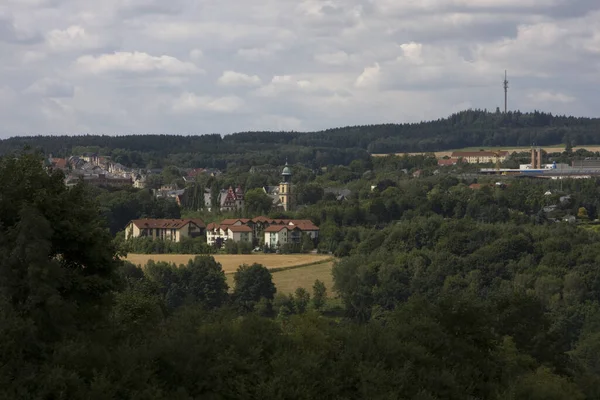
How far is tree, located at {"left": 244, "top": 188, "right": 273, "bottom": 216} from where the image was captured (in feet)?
462

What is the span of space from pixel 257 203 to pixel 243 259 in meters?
39.9

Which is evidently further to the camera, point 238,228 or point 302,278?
point 238,228

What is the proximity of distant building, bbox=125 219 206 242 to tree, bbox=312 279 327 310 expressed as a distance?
35.5 metres

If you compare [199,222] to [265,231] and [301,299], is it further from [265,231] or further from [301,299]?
[301,299]

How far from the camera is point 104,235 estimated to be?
1202 inches

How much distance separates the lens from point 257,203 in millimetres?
143500

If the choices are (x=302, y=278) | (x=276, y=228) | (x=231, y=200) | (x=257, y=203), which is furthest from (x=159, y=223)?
(x=302, y=278)

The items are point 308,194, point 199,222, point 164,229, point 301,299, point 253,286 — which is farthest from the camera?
point 308,194

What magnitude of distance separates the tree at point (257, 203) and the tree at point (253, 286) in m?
53.7

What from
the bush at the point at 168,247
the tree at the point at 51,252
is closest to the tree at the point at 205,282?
the bush at the point at 168,247

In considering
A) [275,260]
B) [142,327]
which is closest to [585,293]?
[275,260]

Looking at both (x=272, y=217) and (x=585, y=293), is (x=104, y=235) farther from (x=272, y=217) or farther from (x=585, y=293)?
(x=272, y=217)

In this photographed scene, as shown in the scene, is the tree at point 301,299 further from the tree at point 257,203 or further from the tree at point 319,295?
the tree at point 257,203

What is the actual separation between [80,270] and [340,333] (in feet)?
22.6
